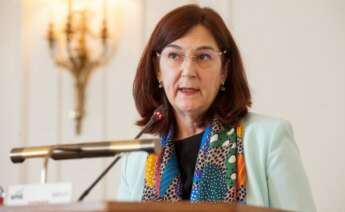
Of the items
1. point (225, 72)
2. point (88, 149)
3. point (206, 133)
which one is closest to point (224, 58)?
point (225, 72)

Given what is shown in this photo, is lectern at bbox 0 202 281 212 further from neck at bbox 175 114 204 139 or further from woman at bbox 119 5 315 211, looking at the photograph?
neck at bbox 175 114 204 139

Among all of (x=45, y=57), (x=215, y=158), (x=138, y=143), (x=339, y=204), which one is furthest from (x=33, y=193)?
(x=45, y=57)

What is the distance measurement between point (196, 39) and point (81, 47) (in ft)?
5.86

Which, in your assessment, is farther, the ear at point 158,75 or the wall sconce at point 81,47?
the wall sconce at point 81,47

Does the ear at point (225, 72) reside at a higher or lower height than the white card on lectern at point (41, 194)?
higher

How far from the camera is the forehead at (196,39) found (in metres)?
2.21

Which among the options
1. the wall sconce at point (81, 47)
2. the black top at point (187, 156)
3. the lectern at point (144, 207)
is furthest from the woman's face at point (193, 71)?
the wall sconce at point (81, 47)

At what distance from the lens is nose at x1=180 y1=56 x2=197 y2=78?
85.4 inches

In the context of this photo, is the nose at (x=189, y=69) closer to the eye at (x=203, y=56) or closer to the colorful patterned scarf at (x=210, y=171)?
the eye at (x=203, y=56)

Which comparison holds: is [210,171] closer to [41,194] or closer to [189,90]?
[189,90]

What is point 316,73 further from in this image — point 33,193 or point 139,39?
point 33,193

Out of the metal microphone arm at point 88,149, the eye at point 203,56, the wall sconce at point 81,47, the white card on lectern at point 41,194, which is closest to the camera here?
the white card on lectern at point 41,194

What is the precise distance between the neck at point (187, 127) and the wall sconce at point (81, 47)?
5.33 feet

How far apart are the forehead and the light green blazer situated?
0.32 metres
